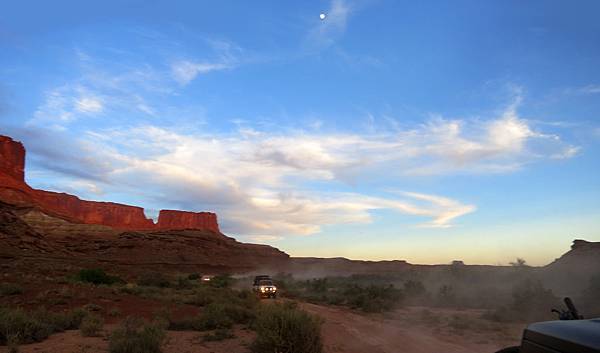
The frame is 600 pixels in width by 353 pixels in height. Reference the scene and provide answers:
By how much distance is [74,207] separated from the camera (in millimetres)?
123188

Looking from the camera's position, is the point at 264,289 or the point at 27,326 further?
the point at 264,289

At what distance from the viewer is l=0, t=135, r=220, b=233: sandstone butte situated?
79.6 m

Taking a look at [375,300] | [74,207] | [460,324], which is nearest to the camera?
[460,324]

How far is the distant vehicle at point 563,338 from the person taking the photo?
214cm

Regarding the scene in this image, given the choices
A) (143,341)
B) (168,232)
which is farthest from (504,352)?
(168,232)

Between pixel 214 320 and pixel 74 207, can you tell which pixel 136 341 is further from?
pixel 74 207

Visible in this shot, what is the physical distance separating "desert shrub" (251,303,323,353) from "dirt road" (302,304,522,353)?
194cm

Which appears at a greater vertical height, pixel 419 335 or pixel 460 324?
pixel 460 324

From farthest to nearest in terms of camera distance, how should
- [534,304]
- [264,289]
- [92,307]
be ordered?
[264,289], [534,304], [92,307]

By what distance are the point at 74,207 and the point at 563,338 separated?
136m

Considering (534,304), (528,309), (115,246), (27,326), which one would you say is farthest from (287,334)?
(115,246)

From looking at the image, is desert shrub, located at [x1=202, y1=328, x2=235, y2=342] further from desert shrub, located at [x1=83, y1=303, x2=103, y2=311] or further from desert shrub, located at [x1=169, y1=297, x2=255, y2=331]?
desert shrub, located at [x1=83, y1=303, x2=103, y2=311]

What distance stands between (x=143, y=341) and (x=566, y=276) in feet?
113

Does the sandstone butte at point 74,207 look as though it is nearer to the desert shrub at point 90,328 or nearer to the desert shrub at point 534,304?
the desert shrub at point 90,328
